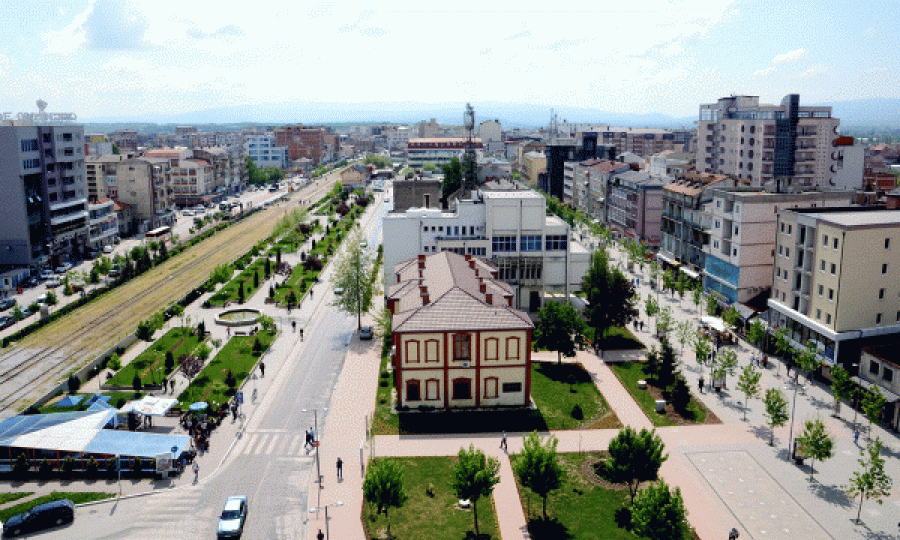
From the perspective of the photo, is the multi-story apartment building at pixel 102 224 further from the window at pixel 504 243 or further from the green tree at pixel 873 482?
the green tree at pixel 873 482

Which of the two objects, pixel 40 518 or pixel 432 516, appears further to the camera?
pixel 432 516

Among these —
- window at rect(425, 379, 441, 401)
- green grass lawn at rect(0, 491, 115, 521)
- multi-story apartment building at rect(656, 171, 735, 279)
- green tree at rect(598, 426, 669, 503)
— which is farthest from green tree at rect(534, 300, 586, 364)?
green grass lawn at rect(0, 491, 115, 521)

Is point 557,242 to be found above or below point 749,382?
above

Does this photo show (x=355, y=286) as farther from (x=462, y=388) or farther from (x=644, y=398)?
(x=644, y=398)

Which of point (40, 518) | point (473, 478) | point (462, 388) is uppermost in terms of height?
point (473, 478)

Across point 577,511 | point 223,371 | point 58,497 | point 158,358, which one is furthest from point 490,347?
point 158,358

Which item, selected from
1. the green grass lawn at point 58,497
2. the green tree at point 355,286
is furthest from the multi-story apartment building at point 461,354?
the green grass lawn at point 58,497

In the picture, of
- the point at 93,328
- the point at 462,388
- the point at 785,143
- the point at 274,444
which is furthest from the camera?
the point at 785,143

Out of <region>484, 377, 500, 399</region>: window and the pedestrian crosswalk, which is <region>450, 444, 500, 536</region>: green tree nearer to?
the pedestrian crosswalk
